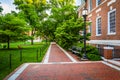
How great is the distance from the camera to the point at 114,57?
16.9 m

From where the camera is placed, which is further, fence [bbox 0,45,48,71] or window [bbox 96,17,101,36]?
window [bbox 96,17,101,36]

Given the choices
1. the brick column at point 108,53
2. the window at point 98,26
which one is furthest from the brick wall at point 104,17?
the brick column at point 108,53

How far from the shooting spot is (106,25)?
21828 mm

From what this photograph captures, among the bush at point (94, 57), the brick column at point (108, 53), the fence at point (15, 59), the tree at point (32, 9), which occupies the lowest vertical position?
the fence at point (15, 59)

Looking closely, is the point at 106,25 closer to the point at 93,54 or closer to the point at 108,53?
the point at 93,54

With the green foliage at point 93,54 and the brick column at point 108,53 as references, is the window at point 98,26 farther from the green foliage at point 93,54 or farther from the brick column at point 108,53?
the brick column at point 108,53

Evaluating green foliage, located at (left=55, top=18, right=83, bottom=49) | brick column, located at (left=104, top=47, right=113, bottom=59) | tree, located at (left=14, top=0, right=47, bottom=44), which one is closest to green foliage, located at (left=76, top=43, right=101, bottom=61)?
brick column, located at (left=104, top=47, right=113, bottom=59)

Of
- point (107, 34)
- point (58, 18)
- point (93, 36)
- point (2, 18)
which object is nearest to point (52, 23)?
point (58, 18)

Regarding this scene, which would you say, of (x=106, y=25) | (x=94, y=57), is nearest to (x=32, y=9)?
(x=106, y=25)

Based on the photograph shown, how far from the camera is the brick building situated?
1881 centimetres

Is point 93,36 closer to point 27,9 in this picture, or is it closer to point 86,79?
point 86,79

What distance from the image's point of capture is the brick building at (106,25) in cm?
1881

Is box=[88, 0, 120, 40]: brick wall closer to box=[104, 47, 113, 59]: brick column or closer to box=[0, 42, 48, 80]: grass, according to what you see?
box=[104, 47, 113, 59]: brick column

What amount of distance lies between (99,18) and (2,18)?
16.1m
